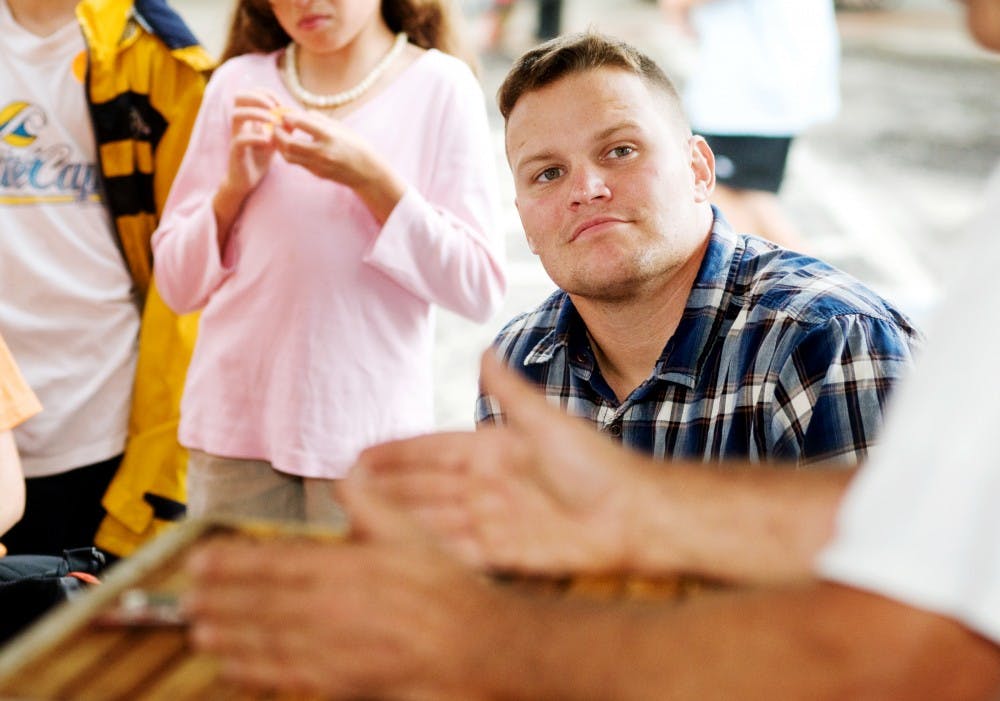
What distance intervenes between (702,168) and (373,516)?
47.7 inches

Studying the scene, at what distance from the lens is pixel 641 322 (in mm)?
1759

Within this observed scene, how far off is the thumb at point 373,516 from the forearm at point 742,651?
117 mm

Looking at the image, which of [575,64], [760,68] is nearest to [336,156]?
[575,64]

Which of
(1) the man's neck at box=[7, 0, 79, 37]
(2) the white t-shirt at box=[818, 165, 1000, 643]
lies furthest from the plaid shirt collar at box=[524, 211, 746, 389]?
(1) the man's neck at box=[7, 0, 79, 37]

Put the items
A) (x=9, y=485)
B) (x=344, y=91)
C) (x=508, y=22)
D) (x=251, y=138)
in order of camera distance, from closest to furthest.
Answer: (x=9, y=485), (x=251, y=138), (x=344, y=91), (x=508, y=22)

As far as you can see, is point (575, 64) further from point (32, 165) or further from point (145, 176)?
point (32, 165)

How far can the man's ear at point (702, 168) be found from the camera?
188cm

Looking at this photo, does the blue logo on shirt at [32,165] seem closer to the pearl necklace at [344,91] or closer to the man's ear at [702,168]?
the pearl necklace at [344,91]

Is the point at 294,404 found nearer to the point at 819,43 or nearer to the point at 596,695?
the point at 596,695

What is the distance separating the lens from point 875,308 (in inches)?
61.1

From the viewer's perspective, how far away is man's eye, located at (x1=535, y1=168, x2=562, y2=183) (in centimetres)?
182

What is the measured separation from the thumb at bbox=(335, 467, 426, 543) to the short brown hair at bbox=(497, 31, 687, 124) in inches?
42.0

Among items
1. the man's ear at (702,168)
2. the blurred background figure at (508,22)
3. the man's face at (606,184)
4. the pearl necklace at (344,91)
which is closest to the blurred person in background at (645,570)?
the man's face at (606,184)

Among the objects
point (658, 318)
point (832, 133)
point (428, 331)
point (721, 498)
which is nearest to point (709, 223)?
point (658, 318)
